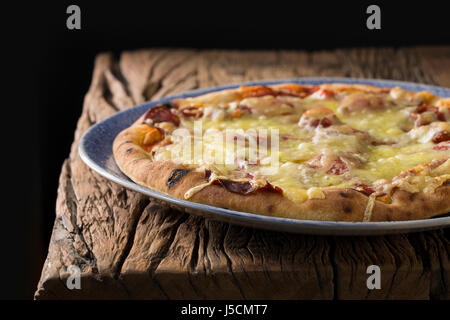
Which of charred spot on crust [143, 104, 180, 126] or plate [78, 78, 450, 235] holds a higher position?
charred spot on crust [143, 104, 180, 126]

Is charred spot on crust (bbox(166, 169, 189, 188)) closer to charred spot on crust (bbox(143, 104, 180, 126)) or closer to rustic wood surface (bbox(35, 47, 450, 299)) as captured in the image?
rustic wood surface (bbox(35, 47, 450, 299))

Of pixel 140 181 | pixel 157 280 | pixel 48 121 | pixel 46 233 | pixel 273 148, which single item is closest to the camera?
pixel 157 280

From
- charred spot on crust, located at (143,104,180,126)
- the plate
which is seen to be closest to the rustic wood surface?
the plate

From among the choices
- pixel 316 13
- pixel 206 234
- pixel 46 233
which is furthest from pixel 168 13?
pixel 206 234

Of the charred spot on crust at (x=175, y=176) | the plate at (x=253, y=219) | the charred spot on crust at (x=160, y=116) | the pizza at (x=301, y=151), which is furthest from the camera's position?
the charred spot on crust at (x=160, y=116)

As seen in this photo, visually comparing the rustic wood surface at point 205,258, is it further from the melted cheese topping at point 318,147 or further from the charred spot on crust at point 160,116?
the charred spot on crust at point 160,116

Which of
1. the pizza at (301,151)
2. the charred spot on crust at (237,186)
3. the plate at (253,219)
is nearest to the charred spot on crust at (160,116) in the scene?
the pizza at (301,151)

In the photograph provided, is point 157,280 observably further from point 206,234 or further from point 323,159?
point 323,159

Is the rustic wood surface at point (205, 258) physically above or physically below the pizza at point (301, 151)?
below
